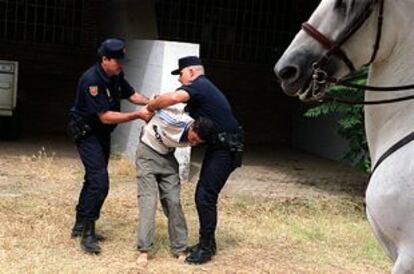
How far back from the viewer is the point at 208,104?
6.54 metres

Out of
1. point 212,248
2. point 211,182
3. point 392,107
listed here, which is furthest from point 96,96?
point 392,107

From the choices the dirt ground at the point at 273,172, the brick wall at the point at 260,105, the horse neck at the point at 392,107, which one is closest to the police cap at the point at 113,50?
the horse neck at the point at 392,107

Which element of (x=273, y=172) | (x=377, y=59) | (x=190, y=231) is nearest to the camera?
(x=377, y=59)

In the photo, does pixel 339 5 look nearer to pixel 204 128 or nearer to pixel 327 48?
pixel 327 48

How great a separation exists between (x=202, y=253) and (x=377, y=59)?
3.48 m

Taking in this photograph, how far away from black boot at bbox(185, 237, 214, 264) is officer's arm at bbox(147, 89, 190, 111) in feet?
4.41

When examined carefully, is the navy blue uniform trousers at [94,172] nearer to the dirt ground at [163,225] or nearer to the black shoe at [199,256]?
the dirt ground at [163,225]

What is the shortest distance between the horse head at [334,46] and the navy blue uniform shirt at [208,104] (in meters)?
2.82

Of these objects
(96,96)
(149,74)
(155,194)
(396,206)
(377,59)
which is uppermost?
(377,59)

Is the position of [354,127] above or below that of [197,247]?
above

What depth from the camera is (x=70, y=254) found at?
6719 millimetres

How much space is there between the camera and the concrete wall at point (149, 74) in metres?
10.4

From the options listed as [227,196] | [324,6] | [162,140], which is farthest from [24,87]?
[324,6]

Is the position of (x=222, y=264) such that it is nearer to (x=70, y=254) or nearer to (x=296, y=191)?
(x=70, y=254)
